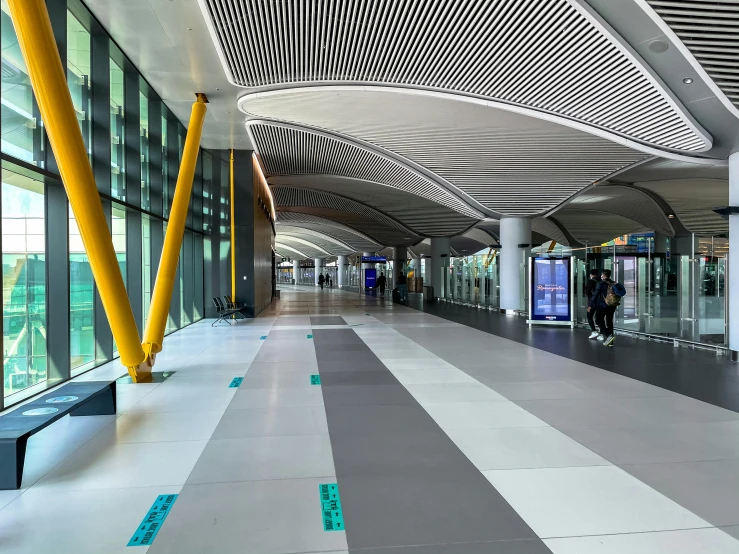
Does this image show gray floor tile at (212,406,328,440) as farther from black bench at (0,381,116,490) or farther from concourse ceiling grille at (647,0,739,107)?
concourse ceiling grille at (647,0,739,107)

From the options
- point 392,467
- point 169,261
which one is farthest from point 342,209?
point 392,467

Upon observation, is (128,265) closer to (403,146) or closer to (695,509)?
(403,146)

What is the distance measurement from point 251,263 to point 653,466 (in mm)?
15970

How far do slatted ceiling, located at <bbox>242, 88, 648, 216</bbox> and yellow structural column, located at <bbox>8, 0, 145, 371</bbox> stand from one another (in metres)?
6.23

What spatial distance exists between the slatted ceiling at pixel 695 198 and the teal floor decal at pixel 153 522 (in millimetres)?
22951

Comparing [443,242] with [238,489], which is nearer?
[238,489]

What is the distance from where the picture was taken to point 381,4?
8.41 m

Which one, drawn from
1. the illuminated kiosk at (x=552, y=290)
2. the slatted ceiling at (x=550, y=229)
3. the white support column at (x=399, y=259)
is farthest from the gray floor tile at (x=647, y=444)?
the white support column at (x=399, y=259)

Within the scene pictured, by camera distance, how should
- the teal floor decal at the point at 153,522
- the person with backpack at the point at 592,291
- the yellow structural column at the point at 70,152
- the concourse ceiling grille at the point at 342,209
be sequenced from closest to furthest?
1. the teal floor decal at the point at 153,522
2. the yellow structural column at the point at 70,152
3. the person with backpack at the point at 592,291
4. the concourse ceiling grille at the point at 342,209

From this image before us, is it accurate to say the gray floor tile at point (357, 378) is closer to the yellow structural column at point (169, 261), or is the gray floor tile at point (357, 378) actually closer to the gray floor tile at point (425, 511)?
the yellow structural column at point (169, 261)

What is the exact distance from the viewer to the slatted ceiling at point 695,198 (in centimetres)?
2526

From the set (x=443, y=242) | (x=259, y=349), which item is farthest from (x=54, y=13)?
(x=443, y=242)

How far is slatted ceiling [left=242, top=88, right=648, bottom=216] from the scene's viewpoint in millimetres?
12500

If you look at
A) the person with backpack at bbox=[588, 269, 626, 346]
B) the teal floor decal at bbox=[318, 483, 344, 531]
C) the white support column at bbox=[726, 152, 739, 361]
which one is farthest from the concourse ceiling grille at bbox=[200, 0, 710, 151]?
the teal floor decal at bbox=[318, 483, 344, 531]
